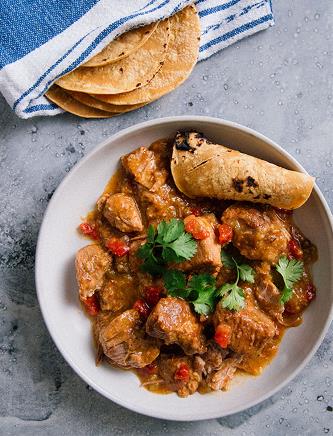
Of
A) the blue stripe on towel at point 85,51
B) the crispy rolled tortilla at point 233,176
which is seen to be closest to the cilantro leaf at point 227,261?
the crispy rolled tortilla at point 233,176

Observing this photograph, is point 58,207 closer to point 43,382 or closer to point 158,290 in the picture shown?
point 158,290

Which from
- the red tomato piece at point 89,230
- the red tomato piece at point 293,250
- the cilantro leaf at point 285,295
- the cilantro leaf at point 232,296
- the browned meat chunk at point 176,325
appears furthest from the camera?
the red tomato piece at point 89,230

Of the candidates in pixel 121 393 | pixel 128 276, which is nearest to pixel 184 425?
pixel 121 393

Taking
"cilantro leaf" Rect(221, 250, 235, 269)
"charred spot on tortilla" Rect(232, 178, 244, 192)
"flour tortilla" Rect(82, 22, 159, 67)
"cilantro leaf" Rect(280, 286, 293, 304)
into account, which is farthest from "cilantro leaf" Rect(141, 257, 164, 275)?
"flour tortilla" Rect(82, 22, 159, 67)

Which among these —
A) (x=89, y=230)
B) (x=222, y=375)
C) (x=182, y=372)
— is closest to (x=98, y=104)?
(x=89, y=230)

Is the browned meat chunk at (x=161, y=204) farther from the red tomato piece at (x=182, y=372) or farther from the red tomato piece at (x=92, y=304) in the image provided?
the red tomato piece at (x=182, y=372)
